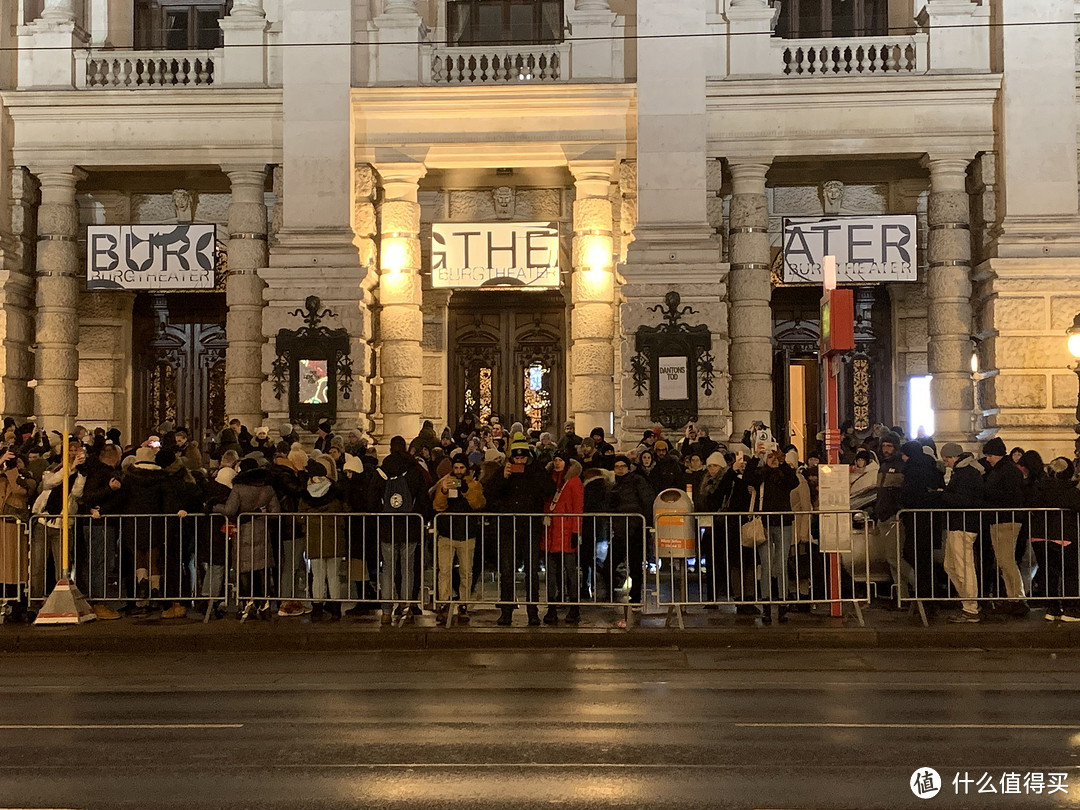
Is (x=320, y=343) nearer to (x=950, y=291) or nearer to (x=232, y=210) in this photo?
(x=232, y=210)

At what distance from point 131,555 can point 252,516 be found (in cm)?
174

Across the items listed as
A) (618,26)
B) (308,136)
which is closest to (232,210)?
(308,136)

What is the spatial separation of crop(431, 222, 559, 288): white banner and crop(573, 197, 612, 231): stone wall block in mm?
665

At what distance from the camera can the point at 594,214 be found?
26.2m

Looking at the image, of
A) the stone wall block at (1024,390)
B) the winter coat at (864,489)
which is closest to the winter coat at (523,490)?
the winter coat at (864,489)

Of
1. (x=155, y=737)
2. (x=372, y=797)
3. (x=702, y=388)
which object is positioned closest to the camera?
(x=372, y=797)

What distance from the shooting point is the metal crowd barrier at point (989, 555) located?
48.7 ft

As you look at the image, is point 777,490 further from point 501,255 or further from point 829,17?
point 829,17

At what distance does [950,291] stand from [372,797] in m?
20.2

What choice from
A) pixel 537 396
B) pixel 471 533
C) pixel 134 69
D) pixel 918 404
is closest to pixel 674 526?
pixel 471 533

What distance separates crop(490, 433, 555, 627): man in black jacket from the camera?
49.4 ft

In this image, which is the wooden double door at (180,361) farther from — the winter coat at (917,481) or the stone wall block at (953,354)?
the winter coat at (917,481)

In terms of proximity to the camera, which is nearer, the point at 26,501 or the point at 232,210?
the point at 26,501

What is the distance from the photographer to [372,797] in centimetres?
743
